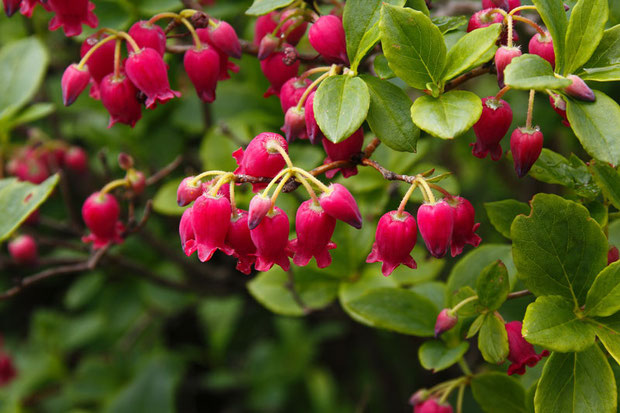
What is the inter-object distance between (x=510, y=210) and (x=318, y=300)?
2.22 feet

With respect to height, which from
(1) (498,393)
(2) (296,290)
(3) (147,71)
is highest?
(3) (147,71)

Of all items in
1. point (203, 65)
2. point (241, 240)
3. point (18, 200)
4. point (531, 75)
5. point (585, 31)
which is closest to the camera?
point (531, 75)

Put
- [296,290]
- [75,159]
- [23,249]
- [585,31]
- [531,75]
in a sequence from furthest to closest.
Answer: [75,159]
[23,249]
[296,290]
[585,31]
[531,75]

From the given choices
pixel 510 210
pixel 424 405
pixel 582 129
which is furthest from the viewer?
pixel 424 405

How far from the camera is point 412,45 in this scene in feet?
3.50

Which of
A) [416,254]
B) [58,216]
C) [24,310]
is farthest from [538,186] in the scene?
[24,310]

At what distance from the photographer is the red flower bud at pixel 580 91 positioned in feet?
3.27

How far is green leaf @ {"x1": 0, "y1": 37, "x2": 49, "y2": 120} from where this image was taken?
194 cm

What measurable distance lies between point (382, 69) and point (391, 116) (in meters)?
0.12

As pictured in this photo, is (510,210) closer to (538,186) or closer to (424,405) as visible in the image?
(424,405)

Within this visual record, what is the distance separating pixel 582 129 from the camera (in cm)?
100

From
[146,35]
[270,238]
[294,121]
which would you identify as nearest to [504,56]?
[294,121]

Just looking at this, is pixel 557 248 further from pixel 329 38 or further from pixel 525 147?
pixel 329 38

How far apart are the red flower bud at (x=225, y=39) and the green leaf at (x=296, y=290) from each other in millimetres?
684
